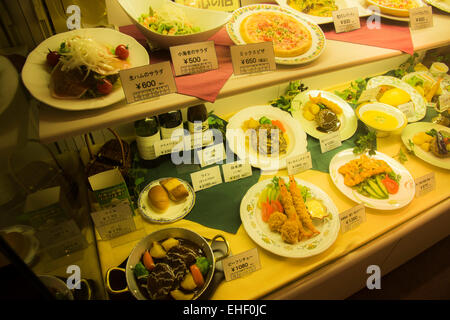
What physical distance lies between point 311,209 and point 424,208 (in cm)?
80

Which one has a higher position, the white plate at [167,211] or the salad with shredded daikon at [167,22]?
the salad with shredded daikon at [167,22]

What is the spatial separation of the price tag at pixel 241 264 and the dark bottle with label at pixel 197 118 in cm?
90

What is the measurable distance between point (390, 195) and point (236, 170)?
1.04 metres

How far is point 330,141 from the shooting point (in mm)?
2088

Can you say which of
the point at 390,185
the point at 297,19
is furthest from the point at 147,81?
the point at 390,185

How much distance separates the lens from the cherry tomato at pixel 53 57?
1026 millimetres

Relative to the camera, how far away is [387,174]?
197 cm

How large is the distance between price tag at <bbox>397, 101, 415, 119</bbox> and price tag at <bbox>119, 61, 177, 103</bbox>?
2104 millimetres

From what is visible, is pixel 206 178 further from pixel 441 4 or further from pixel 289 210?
pixel 441 4

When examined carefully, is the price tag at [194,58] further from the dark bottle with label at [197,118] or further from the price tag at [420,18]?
the price tag at [420,18]

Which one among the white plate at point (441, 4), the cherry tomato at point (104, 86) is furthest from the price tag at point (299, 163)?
the cherry tomato at point (104, 86)

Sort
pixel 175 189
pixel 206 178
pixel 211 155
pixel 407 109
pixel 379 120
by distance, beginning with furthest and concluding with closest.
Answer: pixel 407 109, pixel 379 120, pixel 211 155, pixel 206 178, pixel 175 189

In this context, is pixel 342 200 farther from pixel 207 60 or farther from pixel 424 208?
pixel 207 60

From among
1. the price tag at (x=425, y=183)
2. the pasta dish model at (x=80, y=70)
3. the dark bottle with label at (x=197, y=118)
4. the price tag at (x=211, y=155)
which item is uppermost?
the pasta dish model at (x=80, y=70)
